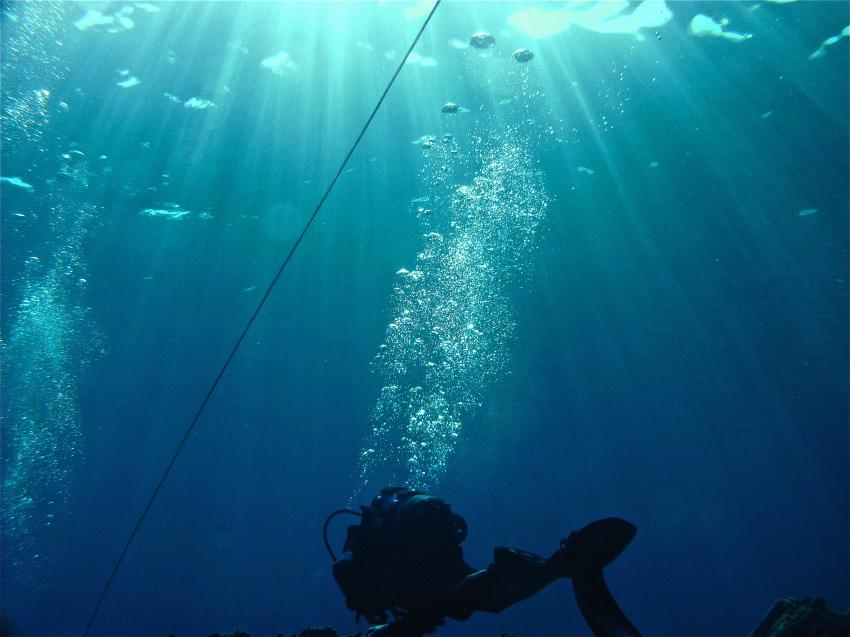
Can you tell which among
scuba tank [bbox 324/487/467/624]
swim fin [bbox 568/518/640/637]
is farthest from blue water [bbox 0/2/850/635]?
swim fin [bbox 568/518/640/637]

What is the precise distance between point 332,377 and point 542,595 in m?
20.1

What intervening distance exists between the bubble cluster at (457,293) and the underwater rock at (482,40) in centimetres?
287

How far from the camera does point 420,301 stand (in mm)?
21109

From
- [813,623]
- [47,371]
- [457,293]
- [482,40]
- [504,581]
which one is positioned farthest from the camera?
[47,371]

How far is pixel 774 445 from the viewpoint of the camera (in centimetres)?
3016

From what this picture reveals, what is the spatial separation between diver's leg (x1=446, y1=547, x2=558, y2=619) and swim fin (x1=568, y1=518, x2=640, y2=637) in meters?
0.16

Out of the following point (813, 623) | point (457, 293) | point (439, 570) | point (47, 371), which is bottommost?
point (47, 371)

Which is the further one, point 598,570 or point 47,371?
point 47,371

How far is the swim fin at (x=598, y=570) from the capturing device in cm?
239

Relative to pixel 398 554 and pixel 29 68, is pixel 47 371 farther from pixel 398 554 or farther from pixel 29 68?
pixel 398 554

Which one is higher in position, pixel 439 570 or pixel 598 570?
pixel 598 570

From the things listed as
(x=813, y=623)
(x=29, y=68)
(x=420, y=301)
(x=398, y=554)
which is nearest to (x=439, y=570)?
(x=398, y=554)

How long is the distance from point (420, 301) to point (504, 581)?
1878 centimetres

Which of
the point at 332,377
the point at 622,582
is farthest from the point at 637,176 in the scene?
the point at 622,582
